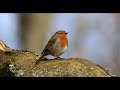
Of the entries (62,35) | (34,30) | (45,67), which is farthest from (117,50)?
(45,67)

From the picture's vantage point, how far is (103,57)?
30.0 feet

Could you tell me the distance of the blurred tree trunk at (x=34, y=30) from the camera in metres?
8.61

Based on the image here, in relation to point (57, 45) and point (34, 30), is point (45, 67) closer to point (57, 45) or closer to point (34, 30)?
point (57, 45)

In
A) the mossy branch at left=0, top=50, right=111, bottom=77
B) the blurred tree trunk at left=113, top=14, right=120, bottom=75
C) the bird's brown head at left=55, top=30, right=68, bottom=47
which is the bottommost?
the blurred tree trunk at left=113, top=14, right=120, bottom=75

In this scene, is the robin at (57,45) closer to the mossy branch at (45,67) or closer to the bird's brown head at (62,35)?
the bird's brown head at (62,35)

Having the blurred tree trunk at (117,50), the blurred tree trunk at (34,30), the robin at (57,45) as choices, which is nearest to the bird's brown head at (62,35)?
the robin at (57,45)

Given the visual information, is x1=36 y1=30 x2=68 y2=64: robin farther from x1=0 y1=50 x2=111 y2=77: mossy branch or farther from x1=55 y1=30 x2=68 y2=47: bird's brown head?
x1=0 y1=50 x2=111 y2=77: mossy branch

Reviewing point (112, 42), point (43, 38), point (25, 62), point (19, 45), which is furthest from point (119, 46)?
point (25, 62)

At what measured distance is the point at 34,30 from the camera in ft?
29.2

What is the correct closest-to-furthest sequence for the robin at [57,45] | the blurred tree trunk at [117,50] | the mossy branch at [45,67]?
the mossy branch at [45,67] → the robin at [57,45] → the blurred tree trunk at [117,50]

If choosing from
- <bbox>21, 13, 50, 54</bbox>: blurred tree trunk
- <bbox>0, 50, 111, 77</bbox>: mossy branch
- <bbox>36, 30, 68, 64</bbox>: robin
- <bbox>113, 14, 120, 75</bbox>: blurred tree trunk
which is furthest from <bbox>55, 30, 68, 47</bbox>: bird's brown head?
<bbox>21, 13, 50, 54</bbox>: blurred tree trunk

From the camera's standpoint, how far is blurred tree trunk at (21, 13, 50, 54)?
861 centimetres
